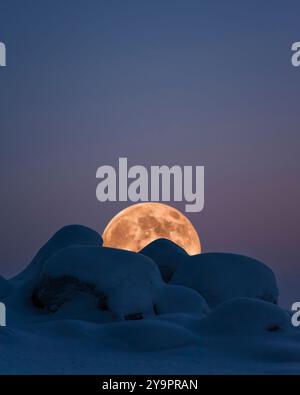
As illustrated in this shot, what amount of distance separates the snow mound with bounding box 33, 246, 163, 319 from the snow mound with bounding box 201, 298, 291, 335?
3.05 metres

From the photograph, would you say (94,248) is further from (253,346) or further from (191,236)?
(191,236)

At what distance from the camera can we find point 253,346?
18.8 metres

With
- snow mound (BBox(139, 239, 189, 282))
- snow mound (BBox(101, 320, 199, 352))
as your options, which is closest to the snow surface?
snow mound (BBox(101, 320, 199, 352))

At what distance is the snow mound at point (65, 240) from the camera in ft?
101

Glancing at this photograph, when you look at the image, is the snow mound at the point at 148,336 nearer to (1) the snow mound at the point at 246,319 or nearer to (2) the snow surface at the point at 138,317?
(2) the snow surface at the point at 138,317

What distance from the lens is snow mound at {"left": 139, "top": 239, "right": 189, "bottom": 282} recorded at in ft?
104

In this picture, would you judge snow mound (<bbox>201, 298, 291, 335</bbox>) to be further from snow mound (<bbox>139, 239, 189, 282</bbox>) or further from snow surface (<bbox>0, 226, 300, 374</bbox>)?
snow mound (<bbox>139, 239, 189, 282</bbox>)

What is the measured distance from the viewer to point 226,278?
2875 centimetres

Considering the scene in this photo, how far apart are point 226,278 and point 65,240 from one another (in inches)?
302

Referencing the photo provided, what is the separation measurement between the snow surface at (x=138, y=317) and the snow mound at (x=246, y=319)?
0.03m
